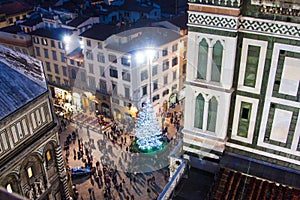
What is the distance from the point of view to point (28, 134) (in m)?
24.2

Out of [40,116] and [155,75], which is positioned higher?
[40,116]

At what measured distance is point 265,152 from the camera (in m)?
16.3

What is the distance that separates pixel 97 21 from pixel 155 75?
1298cm

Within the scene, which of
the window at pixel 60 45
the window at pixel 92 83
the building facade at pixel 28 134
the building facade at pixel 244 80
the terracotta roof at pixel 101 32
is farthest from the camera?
the window at pixel 60 45

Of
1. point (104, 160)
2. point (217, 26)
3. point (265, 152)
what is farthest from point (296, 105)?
point (104, 160)

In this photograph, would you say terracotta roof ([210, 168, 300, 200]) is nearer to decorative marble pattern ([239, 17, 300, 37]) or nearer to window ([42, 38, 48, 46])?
decorative marble pattern ([239, 17, 300, 37])

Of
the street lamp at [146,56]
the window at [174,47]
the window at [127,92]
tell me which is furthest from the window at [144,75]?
the window at [174,47]

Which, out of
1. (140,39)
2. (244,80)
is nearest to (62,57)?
(140,39)

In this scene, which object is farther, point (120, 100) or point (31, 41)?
point (31, 41)

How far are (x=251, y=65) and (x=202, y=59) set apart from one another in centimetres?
214

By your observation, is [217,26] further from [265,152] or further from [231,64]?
[265,152]

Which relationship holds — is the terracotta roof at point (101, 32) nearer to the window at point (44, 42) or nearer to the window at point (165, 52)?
the window at point (165, 52)

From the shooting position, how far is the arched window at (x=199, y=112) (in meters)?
16.3

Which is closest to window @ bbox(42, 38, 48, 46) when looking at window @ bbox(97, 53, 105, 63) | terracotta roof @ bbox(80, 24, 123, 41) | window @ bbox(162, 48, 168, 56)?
terracotta roof @ bbox(80, 24, 123, 41)
